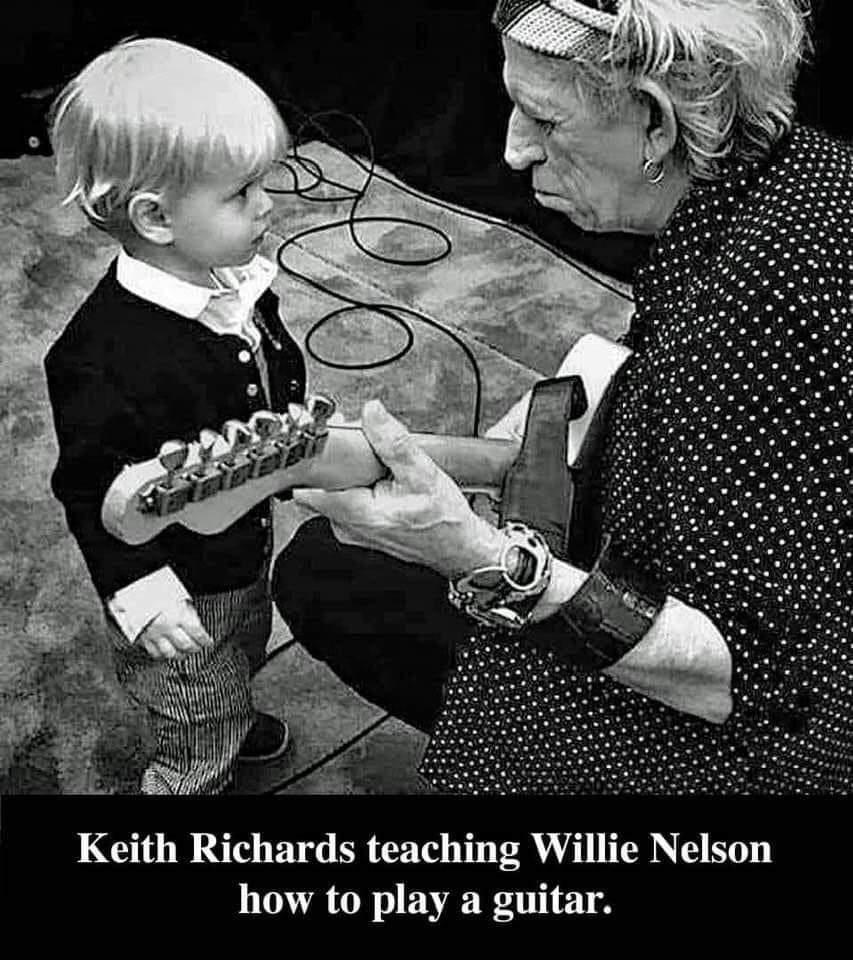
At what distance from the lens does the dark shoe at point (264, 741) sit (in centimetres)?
164

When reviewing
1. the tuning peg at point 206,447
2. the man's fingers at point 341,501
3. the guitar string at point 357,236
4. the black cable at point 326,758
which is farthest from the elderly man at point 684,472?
the guitar string at point 357,236

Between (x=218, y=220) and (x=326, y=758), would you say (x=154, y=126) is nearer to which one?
(x=218, y=220)

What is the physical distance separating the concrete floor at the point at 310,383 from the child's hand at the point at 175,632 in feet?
1.31

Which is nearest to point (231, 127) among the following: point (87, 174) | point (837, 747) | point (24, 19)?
point (87, 174)

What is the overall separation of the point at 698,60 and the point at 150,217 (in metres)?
0.46

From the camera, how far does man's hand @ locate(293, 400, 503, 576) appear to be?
3.26 feet

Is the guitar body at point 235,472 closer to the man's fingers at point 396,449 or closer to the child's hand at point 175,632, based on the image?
the man's fingers at point 396,449

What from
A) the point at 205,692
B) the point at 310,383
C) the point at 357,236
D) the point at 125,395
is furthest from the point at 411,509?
the point at 357,236

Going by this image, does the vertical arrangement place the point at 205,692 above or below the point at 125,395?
below

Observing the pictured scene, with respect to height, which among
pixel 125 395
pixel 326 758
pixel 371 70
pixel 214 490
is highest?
pixel 214 490

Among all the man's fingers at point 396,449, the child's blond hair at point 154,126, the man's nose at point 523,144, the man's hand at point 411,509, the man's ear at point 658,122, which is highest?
the man's ear at point 658,122

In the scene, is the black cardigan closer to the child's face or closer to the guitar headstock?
the child's face

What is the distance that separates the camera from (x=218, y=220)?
46.9 inches

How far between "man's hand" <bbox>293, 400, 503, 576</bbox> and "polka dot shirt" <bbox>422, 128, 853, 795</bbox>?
149mm
